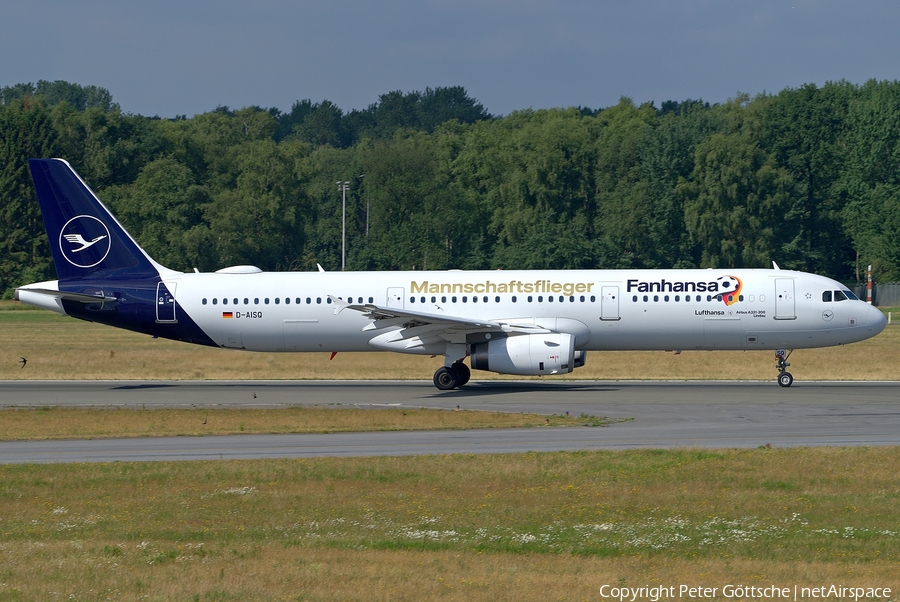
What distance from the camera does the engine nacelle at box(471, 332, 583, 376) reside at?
35062 millimetres

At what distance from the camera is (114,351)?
52688 millimetres

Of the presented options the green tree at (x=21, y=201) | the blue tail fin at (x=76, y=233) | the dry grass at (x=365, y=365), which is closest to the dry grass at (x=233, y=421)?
the blue tail fin at (x=76, y=233)

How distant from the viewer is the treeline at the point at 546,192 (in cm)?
9262

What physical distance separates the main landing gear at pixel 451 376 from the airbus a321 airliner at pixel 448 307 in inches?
1.8

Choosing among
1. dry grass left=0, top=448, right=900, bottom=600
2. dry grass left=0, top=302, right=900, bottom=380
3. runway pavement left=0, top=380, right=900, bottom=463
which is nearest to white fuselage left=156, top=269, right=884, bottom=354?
runway pavement left=0, top=380, right=900, bottom=463

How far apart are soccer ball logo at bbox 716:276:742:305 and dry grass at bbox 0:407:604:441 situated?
10344 millimetres

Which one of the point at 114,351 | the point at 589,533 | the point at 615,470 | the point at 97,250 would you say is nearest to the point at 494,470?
the point at 615,470

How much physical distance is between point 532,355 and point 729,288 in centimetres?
721

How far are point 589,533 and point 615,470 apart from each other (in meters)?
5.22

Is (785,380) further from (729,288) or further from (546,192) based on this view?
(546,192)

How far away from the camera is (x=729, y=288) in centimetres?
3688

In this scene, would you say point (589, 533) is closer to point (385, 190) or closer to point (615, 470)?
point (615, 470)

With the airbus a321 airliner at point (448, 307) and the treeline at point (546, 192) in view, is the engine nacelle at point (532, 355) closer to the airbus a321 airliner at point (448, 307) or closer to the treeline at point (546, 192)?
the airbus a321 airliner at point (448, 307)

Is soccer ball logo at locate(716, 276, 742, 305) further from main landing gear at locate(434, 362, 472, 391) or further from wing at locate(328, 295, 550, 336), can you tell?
main landing gear at locate(434, 362, 472, 391)
